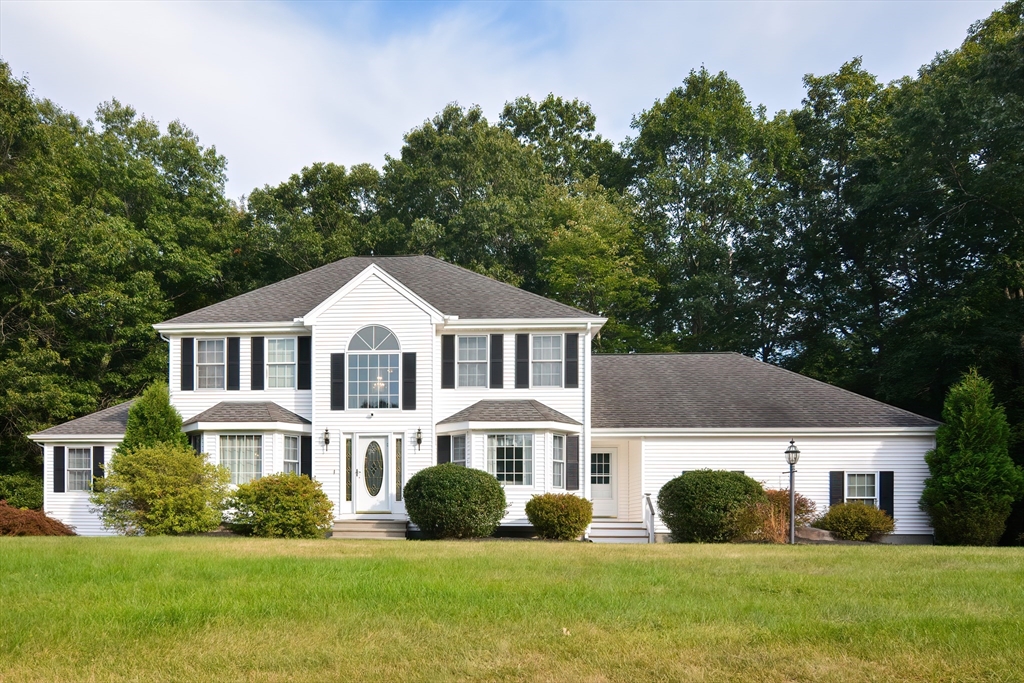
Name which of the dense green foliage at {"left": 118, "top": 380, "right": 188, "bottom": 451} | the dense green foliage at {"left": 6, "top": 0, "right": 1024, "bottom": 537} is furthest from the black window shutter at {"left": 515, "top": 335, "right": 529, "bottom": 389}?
the dense green foliage at {"left": 6, "top": 0, "right": 1024, "bottom": 537}

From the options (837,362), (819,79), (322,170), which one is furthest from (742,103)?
(322,170)

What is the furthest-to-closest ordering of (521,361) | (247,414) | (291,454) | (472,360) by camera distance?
(472,360) < (521,361) < (291,454) < (247,414)

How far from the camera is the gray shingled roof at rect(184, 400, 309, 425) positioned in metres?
24.8

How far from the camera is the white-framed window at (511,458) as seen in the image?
2464cm

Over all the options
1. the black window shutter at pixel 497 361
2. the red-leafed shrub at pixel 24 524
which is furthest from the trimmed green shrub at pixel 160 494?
the black window shutter at pixel 497 361

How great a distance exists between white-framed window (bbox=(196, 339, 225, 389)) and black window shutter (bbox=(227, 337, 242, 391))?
0.68ft

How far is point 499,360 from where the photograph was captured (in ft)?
84.8

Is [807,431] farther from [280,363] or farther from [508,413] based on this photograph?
[280,363]

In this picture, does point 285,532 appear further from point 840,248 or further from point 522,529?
point 840,248

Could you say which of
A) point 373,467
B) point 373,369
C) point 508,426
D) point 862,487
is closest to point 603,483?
point 508,426

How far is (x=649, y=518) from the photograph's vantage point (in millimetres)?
24875

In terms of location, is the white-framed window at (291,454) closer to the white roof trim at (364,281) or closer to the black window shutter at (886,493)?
the white roof trim at (364,281)

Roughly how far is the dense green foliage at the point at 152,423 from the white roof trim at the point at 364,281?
411 centimetres

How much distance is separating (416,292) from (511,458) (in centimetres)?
577
